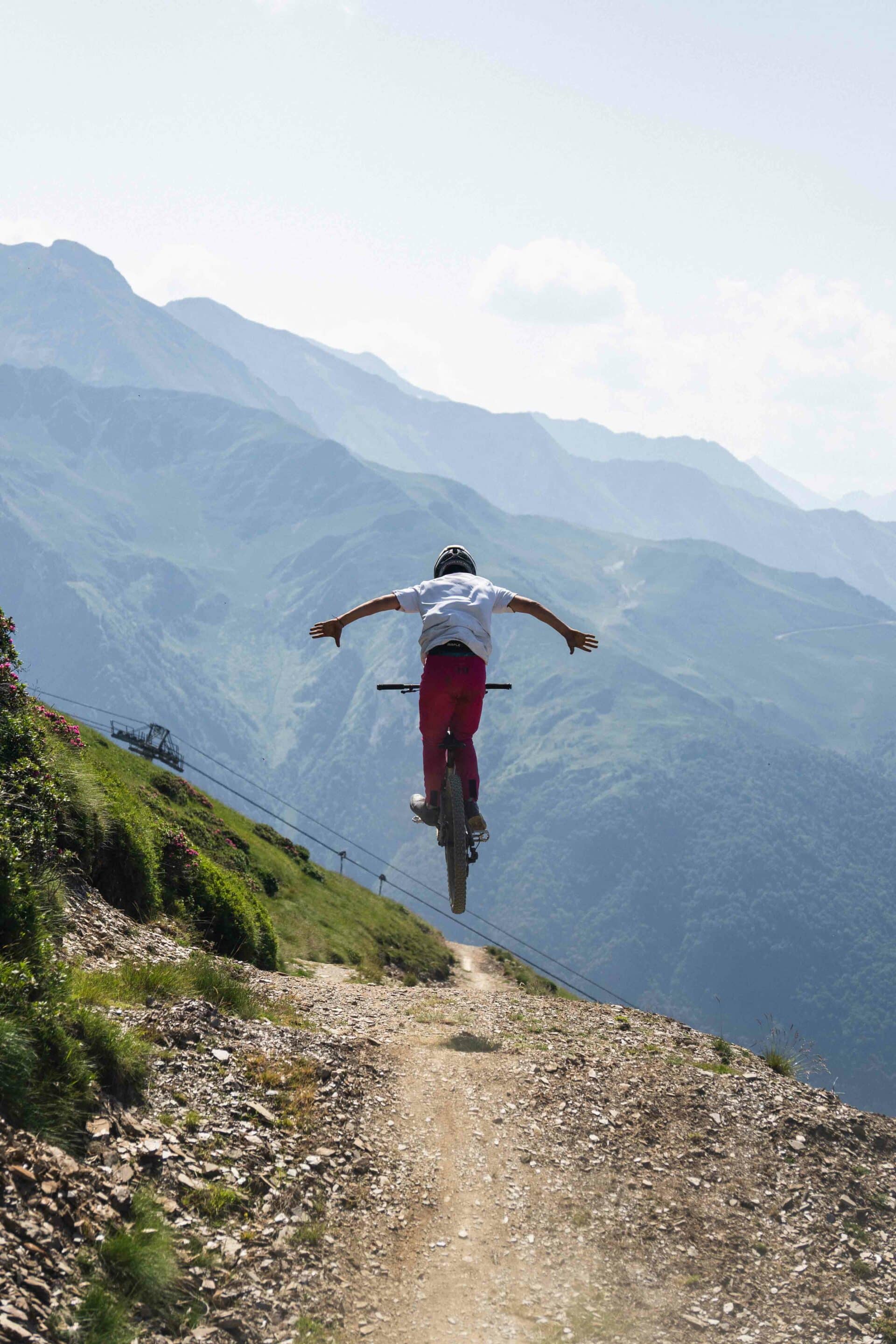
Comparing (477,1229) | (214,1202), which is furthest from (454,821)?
(214,1202)

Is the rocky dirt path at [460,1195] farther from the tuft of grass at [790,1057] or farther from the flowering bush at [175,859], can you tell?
the flowering bush at [175,859]

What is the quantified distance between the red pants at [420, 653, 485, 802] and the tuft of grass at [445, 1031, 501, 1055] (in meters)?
3.11

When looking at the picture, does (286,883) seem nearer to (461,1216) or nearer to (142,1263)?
(461,1216)

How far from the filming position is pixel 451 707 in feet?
38.3

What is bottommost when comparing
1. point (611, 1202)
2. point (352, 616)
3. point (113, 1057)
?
point (113, 1057)

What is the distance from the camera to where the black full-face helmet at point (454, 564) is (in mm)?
12250

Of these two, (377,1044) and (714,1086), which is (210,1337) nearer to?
(377,1044)

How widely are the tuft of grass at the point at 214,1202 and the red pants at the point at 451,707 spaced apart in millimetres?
5225

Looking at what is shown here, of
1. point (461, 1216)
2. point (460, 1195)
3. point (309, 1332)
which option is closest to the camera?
point (309, 1332)

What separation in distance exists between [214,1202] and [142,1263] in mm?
997

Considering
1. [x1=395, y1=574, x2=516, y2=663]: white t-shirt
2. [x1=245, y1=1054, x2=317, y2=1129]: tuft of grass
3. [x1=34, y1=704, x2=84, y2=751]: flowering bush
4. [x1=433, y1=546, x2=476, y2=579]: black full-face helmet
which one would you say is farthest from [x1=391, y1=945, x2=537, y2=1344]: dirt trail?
[x1=34, y1=704, x2=84, y2=751]: flowering bush

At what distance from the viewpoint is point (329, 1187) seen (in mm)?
7680

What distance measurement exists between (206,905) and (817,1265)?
41.7ft

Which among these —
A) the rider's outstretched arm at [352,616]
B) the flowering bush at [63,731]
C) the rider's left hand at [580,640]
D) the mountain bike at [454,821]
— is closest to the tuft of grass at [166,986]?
the mountain bike at [454,821]
